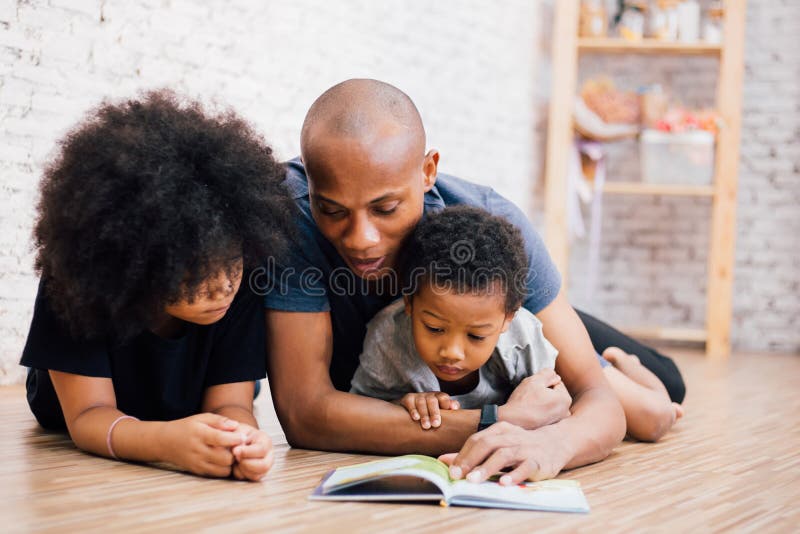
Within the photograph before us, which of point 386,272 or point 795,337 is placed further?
point 795,337

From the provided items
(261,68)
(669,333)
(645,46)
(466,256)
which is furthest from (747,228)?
(466,256)

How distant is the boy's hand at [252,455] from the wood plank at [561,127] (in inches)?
158

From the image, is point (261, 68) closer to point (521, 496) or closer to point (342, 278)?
point (342, 278)

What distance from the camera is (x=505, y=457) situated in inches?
63.8

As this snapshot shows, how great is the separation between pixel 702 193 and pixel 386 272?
3.80 meters

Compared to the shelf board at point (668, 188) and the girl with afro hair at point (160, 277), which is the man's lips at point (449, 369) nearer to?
the girl with afro hair at point (160, 277)

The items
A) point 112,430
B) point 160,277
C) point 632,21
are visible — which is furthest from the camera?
point 632,21

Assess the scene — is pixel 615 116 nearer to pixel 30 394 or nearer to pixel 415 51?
pixel 415 51

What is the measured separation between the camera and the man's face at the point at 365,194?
1.77 meters

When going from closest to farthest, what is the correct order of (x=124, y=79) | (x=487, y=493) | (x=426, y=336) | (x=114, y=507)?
(x=114, y=507), (x=487, y=493), (x=426, y=336), (x=124, y=79)

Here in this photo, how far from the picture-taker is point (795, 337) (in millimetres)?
5871

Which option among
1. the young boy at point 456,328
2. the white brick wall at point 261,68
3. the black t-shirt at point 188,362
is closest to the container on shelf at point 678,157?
the white brick wall at point 261,68

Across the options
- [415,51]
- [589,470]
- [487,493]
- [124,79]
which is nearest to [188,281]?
[487,493]

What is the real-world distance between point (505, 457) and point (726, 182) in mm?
4169
